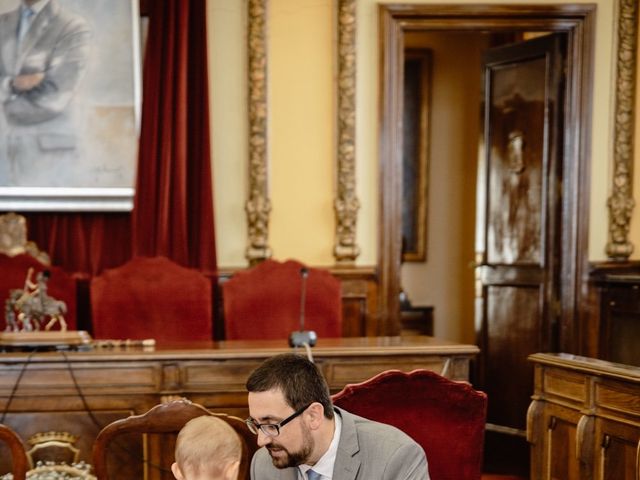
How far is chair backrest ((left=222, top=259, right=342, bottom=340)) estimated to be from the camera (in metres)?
4.30

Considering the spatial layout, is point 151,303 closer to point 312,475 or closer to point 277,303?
point 277,303

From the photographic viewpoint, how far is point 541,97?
4.99 metres

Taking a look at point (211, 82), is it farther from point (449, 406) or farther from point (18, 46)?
point (449, 406)

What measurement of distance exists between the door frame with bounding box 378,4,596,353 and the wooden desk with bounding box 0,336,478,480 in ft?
5.46

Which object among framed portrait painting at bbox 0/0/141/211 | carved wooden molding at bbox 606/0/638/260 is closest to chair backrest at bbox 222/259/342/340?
framed portrait painting at bbox 0/0/141/211

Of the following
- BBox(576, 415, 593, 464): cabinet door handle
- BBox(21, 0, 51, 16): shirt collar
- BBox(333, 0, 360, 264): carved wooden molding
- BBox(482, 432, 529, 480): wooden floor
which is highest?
BBox(21, 0, 51, 16): shirt collar

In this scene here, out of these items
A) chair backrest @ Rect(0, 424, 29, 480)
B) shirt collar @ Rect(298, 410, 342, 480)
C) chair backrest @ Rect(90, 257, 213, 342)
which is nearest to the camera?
shirt collar @ Rect(298, 410, 342, 480)

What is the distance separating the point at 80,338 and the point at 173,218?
62.0 inches

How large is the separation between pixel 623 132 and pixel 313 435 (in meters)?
3.87

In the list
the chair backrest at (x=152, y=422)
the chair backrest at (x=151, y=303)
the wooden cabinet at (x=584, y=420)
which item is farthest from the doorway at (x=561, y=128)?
the chair backrest at (x=152, y=422)

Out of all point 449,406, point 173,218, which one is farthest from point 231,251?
point 449,406

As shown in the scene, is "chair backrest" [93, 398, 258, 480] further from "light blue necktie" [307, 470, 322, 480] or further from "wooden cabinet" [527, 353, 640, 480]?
"wooden cabinet" [527, 353, 640, 480]

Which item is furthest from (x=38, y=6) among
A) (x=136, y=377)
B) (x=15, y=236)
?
(x=136, y=377)

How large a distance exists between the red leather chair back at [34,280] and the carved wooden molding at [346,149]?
1.61 m
